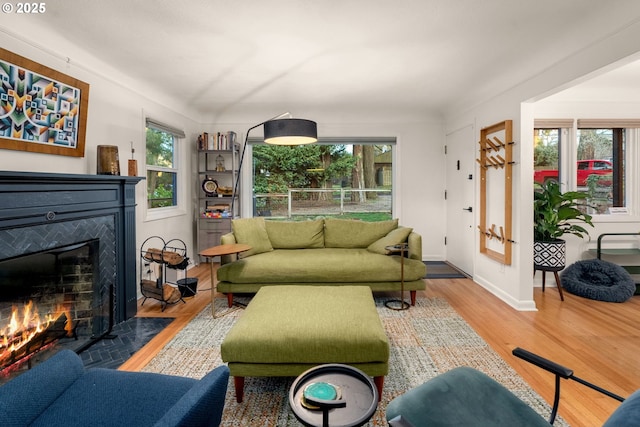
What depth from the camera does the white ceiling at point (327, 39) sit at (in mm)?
2184

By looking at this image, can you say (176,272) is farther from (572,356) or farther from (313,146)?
(572,356)

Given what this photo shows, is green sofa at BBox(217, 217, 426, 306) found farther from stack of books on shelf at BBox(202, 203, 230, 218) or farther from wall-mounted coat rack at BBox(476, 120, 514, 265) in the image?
stack of books on shelf at BBox(202, 203, 230, 218)

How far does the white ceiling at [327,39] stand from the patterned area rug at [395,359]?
7.67 ft

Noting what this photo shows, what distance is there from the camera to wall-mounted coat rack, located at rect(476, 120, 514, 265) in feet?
11.2

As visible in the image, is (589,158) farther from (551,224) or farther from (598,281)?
(598,281)

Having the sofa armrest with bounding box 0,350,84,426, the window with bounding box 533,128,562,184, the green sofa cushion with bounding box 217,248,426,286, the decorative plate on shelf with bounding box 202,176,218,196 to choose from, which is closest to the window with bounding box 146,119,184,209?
the decorative plate on shelf with bounding box 202,176,218,196

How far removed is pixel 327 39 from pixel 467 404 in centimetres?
256

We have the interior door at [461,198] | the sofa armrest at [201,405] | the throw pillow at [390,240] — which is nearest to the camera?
the sofa armrest at [201,405]

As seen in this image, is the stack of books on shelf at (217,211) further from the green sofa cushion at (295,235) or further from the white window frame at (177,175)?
the green sofa cushion at (295,235)

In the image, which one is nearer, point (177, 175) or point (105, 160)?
point (105, 160)

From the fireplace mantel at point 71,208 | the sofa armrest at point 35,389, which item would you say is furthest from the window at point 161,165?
the sofa armrest at point 35,389

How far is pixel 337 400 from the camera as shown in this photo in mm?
1107

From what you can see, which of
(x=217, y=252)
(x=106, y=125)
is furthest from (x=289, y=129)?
(x=106, y=125)

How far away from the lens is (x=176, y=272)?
4.02m
